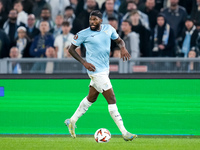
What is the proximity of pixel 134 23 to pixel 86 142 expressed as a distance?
4166mm

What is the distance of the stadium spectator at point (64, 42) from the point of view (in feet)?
35.7

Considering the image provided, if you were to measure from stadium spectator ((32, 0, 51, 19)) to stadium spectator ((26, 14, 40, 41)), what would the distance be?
152 millimetres

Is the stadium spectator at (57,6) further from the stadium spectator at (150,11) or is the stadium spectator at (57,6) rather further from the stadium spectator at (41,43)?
the stadium spectator at (150,11)

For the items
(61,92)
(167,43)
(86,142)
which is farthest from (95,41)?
(167,43)

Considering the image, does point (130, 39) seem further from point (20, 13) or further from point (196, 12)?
point (20, 13)

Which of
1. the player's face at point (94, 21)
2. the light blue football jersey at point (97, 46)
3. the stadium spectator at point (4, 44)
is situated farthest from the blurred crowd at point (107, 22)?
the player's face at point (94, 21)

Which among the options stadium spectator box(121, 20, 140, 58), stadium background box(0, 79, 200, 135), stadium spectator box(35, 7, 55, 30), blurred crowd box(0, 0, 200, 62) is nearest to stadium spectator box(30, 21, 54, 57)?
blurred crowd box(0, 0, 200, 62)

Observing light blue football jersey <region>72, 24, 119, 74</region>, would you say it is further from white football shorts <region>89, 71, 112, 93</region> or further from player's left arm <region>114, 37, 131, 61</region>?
player's left arm <region>114, 37, 131, 61</region>

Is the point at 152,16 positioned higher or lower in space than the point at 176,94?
higher

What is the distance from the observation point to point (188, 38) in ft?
35.7

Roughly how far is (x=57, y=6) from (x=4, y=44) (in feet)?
5.59

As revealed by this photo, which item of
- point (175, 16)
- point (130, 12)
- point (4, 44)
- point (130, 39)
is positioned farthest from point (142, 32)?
point (4, 44)

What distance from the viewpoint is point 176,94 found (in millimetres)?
9430

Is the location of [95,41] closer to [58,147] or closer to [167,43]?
[58,147]
